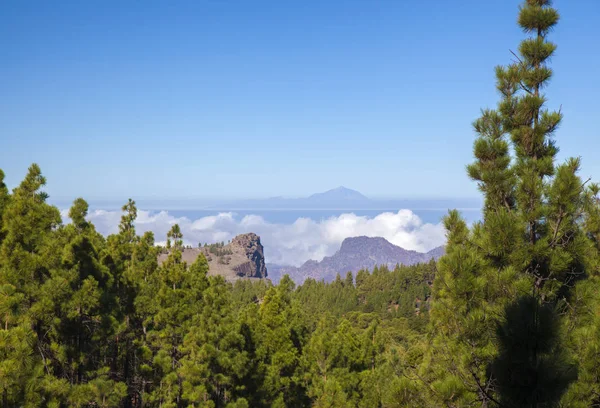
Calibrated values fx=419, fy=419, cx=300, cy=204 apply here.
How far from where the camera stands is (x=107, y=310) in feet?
47.6

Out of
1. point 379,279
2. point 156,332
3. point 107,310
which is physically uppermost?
point 107,310

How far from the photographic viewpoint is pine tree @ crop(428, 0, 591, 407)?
207 inches

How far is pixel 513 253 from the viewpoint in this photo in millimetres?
7188

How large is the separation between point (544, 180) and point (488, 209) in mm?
1340

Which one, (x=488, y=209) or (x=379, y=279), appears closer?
(x=488, y=209)

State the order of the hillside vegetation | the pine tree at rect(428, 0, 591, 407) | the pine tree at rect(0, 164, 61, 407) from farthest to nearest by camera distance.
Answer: the pine tree at rect(0, 164, 61, 407) < the hillside vegetation < the pine tree at rect(428, 0, 591, 407)

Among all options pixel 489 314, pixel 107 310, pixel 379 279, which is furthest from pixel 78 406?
pixel 379 279

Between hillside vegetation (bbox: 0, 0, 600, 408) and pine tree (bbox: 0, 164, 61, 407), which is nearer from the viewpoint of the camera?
hillside vegetation (bbox: 0, 0, 600, 408)

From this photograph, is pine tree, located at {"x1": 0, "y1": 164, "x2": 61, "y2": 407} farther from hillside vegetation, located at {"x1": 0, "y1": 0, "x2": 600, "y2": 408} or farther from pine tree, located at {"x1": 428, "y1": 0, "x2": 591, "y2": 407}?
pine tree, located at {"x1": 428, "y1": 0, "x2": 591, "y2": 407}

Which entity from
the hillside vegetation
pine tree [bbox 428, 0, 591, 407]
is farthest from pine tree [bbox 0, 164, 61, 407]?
pine tree [bbox 428, 0, 591, 407]

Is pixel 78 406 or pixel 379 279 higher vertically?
pixel 78 406

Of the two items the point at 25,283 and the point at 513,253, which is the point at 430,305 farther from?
the point at 25,283

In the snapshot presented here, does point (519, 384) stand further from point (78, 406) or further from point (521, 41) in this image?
point (78, 406)

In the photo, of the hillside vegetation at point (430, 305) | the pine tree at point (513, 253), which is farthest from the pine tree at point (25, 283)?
the pine tree at point (513, 253)
